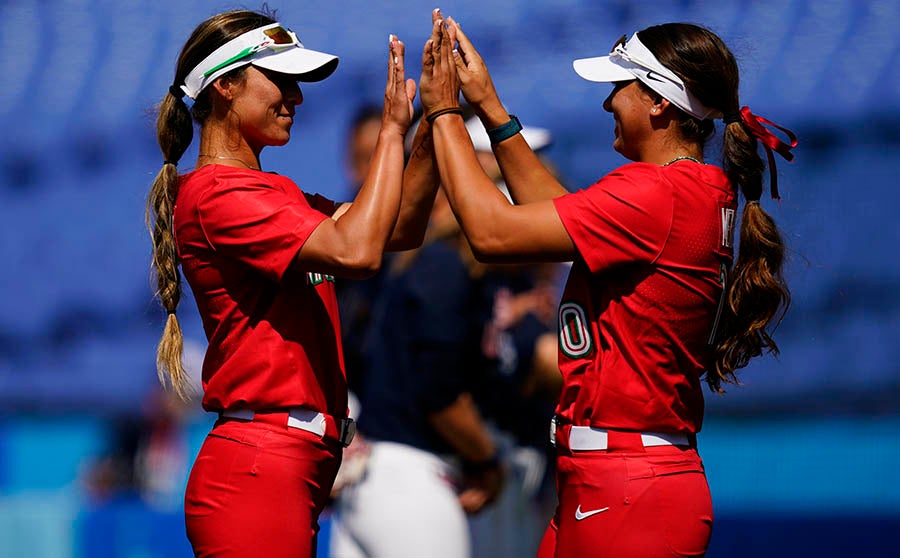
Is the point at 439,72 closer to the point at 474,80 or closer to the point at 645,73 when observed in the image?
the point at 474,80

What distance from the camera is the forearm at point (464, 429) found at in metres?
3.05

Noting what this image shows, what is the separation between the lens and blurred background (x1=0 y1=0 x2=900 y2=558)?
3.91m

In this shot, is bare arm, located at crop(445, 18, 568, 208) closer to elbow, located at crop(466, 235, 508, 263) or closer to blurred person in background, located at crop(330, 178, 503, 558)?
elbow, located at crop(466, 235, 508, 263)

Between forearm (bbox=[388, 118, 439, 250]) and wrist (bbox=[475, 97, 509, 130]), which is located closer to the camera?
wrist (bbox=[475, 97, 509, 130])

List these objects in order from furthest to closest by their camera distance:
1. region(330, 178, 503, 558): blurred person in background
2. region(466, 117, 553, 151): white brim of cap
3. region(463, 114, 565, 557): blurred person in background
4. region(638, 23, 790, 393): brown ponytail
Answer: region(463, 114, 565, 557): blurred person in background < region(466, 117, 553, 151): white brim of cap < region(330, 178, 503, 558): blurred person in background < region(638, 23, 790, 393): brown ponytail

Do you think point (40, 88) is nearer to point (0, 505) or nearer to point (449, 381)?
point (0, 505)

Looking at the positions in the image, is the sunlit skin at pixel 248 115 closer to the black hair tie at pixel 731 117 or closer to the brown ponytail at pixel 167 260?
the brown ponytail at pixel 167 260

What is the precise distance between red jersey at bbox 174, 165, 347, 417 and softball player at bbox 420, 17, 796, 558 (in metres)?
0.32

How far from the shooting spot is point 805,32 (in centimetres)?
397

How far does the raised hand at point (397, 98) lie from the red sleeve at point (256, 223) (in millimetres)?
230

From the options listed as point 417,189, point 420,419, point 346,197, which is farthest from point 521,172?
point 346,197

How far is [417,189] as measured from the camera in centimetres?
243

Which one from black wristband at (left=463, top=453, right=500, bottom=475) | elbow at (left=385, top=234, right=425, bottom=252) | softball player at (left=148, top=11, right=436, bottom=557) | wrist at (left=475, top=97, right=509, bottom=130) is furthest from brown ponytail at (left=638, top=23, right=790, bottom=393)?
black wristband at (left=463, top=453, right=500, bottom=475)

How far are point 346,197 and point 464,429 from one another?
4.08ft
